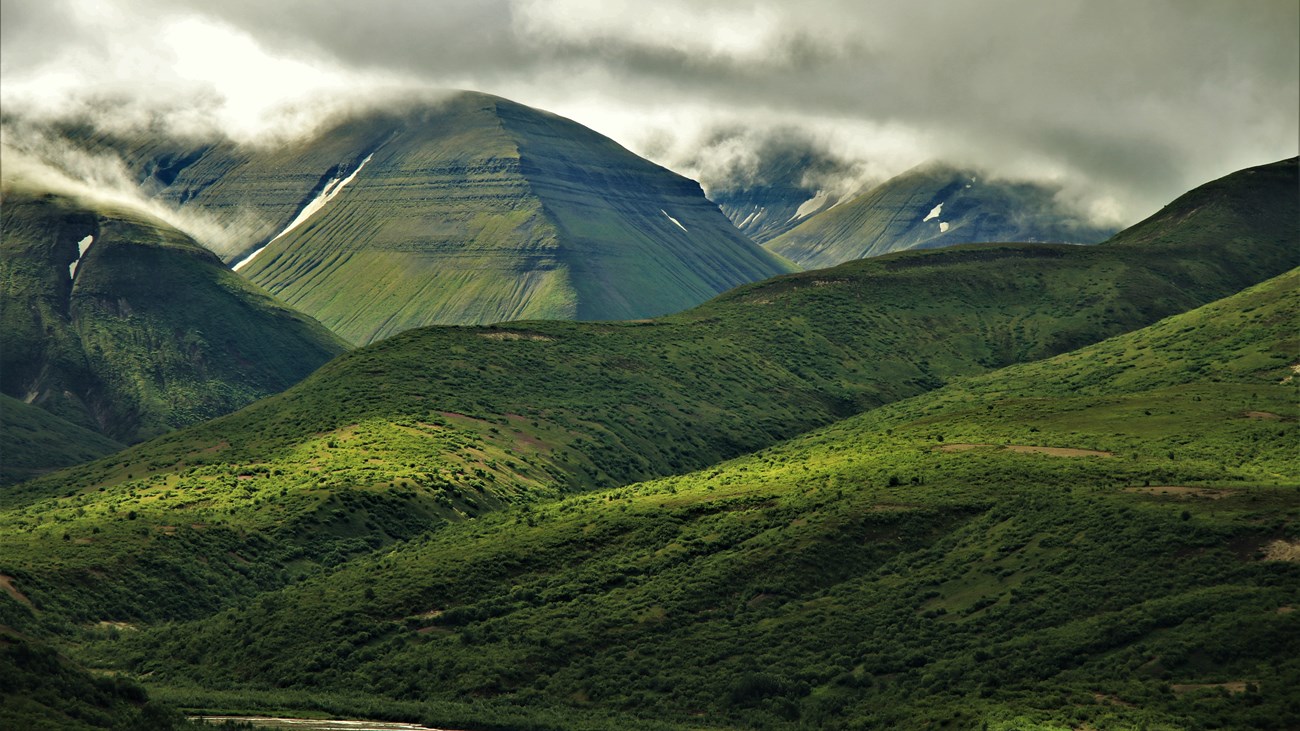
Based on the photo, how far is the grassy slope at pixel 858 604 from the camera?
79.5 meters

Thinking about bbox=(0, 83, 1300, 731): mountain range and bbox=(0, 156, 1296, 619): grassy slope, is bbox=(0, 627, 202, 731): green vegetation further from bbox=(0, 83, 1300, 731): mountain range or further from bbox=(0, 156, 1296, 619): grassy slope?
bbox=(0, 156, 1296, 619): grassy slope

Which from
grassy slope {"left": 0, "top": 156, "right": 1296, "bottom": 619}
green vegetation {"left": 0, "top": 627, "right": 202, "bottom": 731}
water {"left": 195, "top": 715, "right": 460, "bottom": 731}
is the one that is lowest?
water {"left": 195, "top": 715, "right": 460, "bottom": 731}

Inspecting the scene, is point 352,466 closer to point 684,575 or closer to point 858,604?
point 684,575

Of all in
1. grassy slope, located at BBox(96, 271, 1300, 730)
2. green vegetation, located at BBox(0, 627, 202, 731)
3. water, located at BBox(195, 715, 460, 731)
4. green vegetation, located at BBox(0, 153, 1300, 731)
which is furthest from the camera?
green vegetation, located at BBox(0, 153, 1300, 731)

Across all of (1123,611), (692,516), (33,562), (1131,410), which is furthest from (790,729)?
(1131,410)

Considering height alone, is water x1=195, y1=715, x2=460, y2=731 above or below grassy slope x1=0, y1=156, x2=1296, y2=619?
below

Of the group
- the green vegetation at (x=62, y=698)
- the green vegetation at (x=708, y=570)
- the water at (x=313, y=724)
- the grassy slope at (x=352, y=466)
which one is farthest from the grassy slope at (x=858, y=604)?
the green vegetation at (x=62, y=698)

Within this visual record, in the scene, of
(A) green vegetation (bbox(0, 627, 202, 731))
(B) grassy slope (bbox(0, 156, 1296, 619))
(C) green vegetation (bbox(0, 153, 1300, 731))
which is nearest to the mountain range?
(A) green vegetation (bbox(0, 627, 202, 731))

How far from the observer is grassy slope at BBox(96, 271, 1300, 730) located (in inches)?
3130

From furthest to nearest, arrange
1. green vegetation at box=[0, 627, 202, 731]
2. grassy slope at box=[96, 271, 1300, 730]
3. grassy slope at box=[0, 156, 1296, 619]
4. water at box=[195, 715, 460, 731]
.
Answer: grassy slope at box=[0, 156, 1296, 619]
grassy slope at box=[96, 271, 1300, 730]
water at box=[195, 715, 460, 731]
green vegetation at box=[0, 627, 202, 731]

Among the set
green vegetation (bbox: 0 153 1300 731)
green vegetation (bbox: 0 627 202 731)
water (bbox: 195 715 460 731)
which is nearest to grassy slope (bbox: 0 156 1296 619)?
green vegetation (bbox: 0 153 1300 731)

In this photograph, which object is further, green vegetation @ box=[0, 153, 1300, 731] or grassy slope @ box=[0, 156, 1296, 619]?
grassy slope @ box=[0, 156, 1296, 619]

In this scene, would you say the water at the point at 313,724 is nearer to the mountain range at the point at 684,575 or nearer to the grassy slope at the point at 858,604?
the mountain range at the point at 684,575

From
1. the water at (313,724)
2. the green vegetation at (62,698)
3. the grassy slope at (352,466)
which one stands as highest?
the grassy slope at (352,466)
